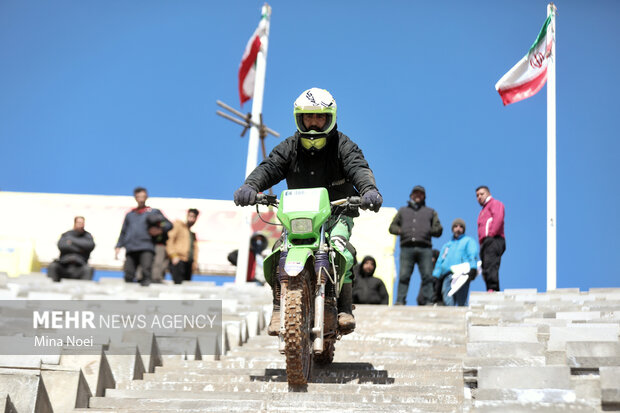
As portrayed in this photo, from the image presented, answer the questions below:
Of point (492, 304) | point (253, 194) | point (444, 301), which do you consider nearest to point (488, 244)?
point (444, 301)

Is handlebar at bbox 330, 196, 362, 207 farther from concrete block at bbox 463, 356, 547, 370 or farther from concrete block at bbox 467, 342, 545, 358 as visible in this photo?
concrete block at bbox 463, 356, 547, 370

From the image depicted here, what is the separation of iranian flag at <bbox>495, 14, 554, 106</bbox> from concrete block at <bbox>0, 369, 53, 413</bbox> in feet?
39.6

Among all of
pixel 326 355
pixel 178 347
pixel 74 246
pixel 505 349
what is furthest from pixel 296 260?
pixel 74 246

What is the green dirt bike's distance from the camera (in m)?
6.91

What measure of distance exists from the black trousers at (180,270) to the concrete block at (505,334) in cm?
834

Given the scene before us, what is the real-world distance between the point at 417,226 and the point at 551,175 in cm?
380

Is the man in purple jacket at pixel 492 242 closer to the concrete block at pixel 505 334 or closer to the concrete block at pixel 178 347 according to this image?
the concrete block at pixel 178 347

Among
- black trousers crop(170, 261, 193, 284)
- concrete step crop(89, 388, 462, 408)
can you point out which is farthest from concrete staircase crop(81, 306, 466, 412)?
black trousers crop(170, 261, 193, 284)

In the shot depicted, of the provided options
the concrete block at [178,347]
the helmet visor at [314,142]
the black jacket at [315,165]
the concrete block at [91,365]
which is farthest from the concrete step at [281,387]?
the helmet visor at [314,142]

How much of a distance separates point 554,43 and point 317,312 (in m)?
11.7

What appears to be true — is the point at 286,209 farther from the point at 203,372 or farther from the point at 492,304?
the point at 492,304

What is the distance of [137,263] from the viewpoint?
14.7 meters

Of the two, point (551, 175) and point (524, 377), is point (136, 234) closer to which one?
point (551, 175)

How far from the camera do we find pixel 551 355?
671 centimetres
